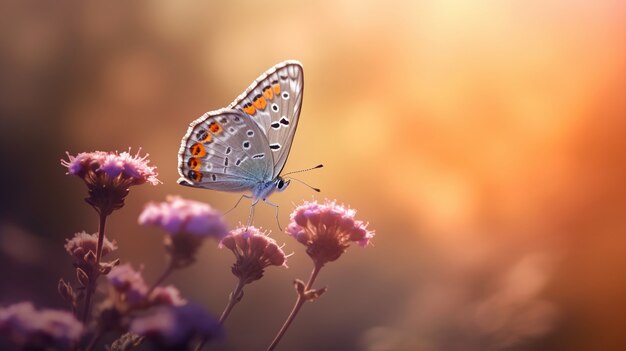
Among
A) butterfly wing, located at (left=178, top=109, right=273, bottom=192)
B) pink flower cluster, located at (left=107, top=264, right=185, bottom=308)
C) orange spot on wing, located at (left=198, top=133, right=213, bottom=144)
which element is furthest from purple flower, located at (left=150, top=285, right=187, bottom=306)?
orange spot on wing, located at (left=198, top=133, right=213, bottom=144)

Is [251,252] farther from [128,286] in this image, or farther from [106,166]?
[128,286]

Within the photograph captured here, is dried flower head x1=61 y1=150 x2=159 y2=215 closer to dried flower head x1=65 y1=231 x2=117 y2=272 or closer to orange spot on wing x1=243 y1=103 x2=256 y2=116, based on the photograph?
dried flower head x1=65 y1=231 x2=117 y2=272

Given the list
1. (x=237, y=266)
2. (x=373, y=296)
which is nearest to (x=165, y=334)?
(x=237, y=266)

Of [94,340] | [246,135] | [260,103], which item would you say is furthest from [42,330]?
[260,103]

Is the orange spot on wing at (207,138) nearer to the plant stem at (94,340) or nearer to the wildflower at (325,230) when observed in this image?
the wildflower at (325,230)

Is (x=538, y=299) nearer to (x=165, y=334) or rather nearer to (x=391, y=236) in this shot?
(x=391, y=236)
